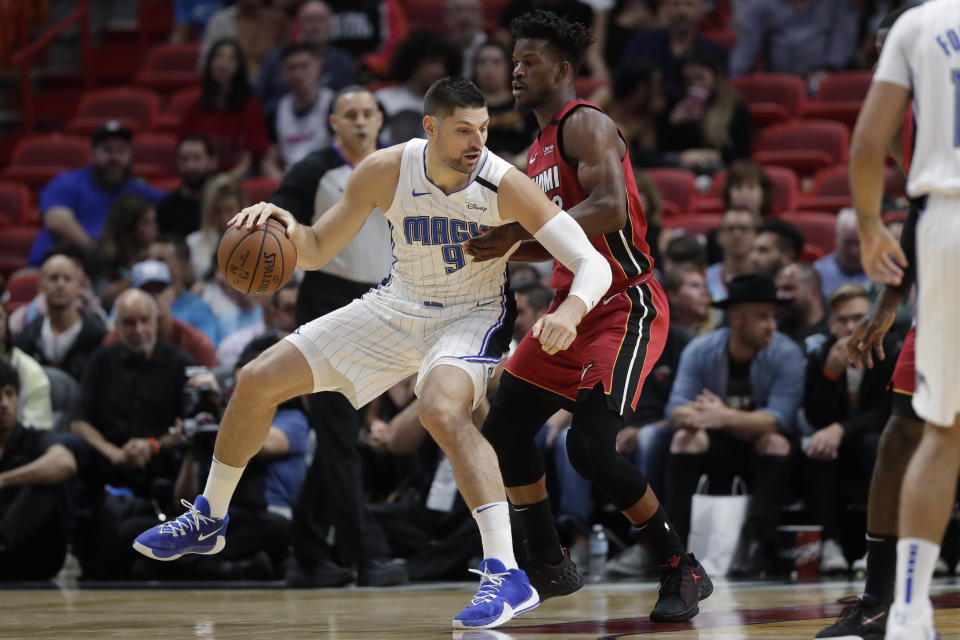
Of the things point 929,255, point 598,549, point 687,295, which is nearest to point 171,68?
point 687,295

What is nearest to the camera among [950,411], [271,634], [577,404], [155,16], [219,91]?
[950,411]

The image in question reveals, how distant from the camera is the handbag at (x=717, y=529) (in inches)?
290

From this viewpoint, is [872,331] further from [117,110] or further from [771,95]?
[117,110]

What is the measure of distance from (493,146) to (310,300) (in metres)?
3.88

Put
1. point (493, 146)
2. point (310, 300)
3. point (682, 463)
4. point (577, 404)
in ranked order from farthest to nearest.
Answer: point (493, 146) → point (682, 463) → point (310, 300) → point (577, 404)

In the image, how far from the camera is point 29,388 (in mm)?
8469

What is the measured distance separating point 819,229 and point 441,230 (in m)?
5.01

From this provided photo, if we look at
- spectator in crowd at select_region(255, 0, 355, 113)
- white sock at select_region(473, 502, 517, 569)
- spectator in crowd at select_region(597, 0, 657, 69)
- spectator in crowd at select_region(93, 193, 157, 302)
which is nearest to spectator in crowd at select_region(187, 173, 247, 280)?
spectator in crowd at select_region(93, 193, 157, 302)

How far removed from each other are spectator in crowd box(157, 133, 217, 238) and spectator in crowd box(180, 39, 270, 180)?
2.33 feet

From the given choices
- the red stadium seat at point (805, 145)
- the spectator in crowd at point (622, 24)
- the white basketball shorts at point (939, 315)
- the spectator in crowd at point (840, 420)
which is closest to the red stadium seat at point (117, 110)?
the spectator in crowd at point (622, 24)

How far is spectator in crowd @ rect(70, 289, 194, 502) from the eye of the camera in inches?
325

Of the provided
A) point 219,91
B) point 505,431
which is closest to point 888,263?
point 505,431

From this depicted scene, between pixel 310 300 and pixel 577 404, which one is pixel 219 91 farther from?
pixel 577 404

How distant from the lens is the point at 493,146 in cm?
1054
